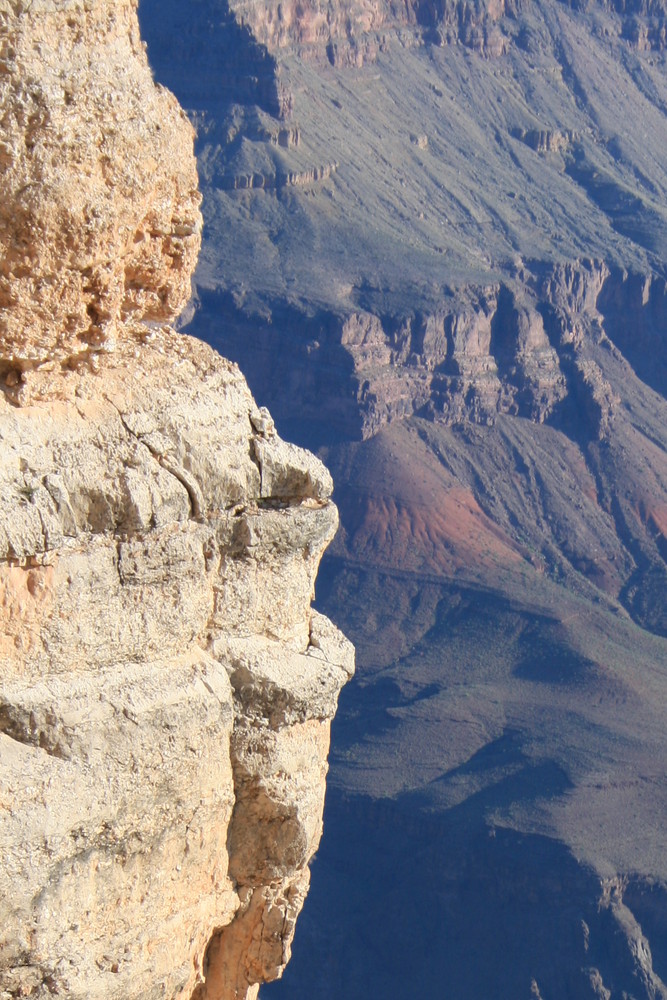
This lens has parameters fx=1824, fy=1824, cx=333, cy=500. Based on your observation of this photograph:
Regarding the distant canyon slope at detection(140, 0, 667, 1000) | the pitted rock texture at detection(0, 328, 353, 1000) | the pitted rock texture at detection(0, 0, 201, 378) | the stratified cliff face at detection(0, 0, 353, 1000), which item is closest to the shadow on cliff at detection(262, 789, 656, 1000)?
the distant canyon slope at detection(140, 0, 667, 1000)

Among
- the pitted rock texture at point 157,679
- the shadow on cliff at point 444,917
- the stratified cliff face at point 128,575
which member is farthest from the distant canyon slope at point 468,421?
the stratified cliff face at point 128,575

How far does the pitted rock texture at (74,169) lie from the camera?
27.4ft

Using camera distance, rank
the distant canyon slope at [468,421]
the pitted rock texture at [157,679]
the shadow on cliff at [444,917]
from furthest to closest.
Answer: the distant canyon slope at [468,421], the shadow on cliff at [444,917], the pitted rock texture at [157,679]

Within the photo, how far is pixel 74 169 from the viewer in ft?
28.0

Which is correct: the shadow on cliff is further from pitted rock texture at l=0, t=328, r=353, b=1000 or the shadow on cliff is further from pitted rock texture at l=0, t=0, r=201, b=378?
pitted rock texture at l=0, t=0, r=201, b=378

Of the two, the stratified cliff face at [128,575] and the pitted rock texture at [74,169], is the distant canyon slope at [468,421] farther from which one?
the pitted rock texture at [74,169]

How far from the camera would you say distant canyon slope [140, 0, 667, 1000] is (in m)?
57.0

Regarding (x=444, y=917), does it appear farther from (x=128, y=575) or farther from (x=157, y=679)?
(x=128, y=575)

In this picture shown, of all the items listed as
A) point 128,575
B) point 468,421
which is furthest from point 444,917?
point 128,575

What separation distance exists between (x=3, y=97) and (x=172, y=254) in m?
1.60

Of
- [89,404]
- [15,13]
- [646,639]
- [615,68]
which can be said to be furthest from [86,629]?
[615,68]

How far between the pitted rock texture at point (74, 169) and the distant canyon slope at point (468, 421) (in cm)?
4808

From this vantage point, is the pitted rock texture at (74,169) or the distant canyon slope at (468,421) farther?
the distant canyon slope at (468,421)

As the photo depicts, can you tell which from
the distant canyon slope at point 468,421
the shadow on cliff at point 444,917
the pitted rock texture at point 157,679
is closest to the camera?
the pitted rock texture at point 157,679
